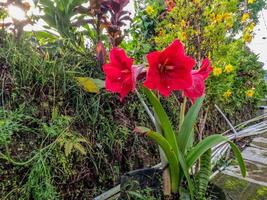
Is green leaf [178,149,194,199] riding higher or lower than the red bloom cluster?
lower

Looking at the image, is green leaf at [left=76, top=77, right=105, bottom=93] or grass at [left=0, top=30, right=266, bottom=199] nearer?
grass at [left=0, top=30, right=266, bottom=199]

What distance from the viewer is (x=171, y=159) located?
38.4 inches

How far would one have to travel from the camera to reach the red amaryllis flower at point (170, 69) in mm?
783

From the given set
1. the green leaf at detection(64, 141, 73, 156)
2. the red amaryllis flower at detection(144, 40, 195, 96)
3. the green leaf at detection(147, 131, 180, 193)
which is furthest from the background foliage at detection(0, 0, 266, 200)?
the red amaryllis flower at detection(144, 40, 195, 96)

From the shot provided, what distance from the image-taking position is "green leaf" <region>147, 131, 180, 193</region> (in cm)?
92

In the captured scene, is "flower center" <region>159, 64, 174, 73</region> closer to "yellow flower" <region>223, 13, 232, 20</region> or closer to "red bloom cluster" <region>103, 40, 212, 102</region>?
"red bloom cluster" <region>103, 40, 212, 102</region>

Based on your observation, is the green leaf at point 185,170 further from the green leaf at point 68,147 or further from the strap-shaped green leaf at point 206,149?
the green leaf at point 68,147

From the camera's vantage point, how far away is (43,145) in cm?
113

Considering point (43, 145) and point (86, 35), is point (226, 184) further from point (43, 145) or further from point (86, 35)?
point (86, 35)

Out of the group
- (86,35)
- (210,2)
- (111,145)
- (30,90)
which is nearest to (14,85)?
(30,90)

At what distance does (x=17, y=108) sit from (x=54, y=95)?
19 centimetres

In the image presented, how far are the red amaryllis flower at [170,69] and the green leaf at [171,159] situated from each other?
7.9 inches

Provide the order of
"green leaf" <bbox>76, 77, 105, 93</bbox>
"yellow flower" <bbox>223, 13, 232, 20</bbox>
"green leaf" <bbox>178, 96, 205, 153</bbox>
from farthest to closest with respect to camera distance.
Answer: "yellow flower" <bbox>223, 13, 232, 20</bbox>, "green leaf" <bbox>76, 77, 105, 93</bbox>, "green leaf" <bbox>178, 96, 205, 153</bbox>

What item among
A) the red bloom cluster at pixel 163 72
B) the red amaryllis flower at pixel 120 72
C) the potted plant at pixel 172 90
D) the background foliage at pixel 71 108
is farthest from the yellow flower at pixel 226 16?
the red amaryllis flower at pixel 120 72
